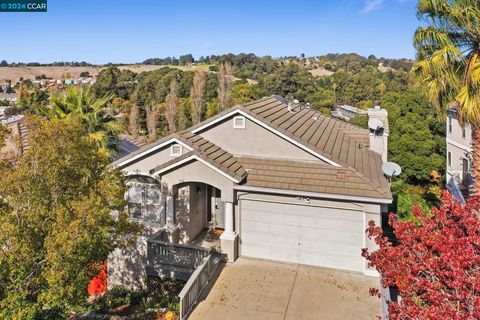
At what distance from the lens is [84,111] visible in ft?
46.5

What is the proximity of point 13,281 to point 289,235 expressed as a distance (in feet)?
29.2

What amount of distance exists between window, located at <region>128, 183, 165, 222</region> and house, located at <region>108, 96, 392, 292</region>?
0.14ft

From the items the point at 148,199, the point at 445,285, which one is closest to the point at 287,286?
the point at 445,285

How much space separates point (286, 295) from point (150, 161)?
290 inches

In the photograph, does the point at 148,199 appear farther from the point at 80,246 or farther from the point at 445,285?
the point at 445,285

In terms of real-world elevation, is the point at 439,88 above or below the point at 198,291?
above

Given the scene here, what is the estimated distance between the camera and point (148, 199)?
14891mm

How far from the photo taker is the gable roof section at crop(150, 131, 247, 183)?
13125 millimetres

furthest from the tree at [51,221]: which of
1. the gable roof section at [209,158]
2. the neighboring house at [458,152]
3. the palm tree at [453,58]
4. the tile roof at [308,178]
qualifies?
Answer: the neighboring house at [458,152]

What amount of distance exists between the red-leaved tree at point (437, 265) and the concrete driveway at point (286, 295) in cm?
274

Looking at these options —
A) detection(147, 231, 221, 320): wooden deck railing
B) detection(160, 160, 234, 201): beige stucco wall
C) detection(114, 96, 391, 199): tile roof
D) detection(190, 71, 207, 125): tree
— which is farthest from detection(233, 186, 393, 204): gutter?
detection(190, 71, 207, 125): tree


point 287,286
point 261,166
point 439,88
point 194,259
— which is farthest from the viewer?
point 261,166

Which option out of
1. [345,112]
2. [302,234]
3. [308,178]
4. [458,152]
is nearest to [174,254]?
[302,234]

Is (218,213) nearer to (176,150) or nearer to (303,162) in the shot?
(176,150)
